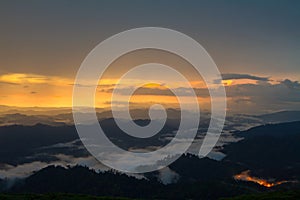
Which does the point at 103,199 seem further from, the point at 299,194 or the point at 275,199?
the point at 299,194

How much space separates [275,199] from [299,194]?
5.97 m

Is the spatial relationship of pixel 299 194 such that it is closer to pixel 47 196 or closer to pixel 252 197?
pixel 252 197

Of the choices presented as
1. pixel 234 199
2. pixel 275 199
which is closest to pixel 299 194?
pixel 275 199

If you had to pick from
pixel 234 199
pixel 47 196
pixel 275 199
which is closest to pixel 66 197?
pixel 47 196

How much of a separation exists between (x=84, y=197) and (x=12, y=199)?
1245 cm

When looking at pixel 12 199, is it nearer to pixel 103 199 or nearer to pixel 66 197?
pixel 66 197

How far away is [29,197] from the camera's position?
63.8 metres

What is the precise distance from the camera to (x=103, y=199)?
65.8 metres

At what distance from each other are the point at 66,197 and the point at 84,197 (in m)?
3.67

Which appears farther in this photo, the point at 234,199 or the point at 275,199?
the point at 234,199

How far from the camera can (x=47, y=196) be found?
63000mm

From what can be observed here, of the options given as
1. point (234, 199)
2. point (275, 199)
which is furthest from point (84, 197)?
point (275, 199)

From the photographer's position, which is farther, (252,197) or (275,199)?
(252,197)

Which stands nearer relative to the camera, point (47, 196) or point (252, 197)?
point (47, 196)
